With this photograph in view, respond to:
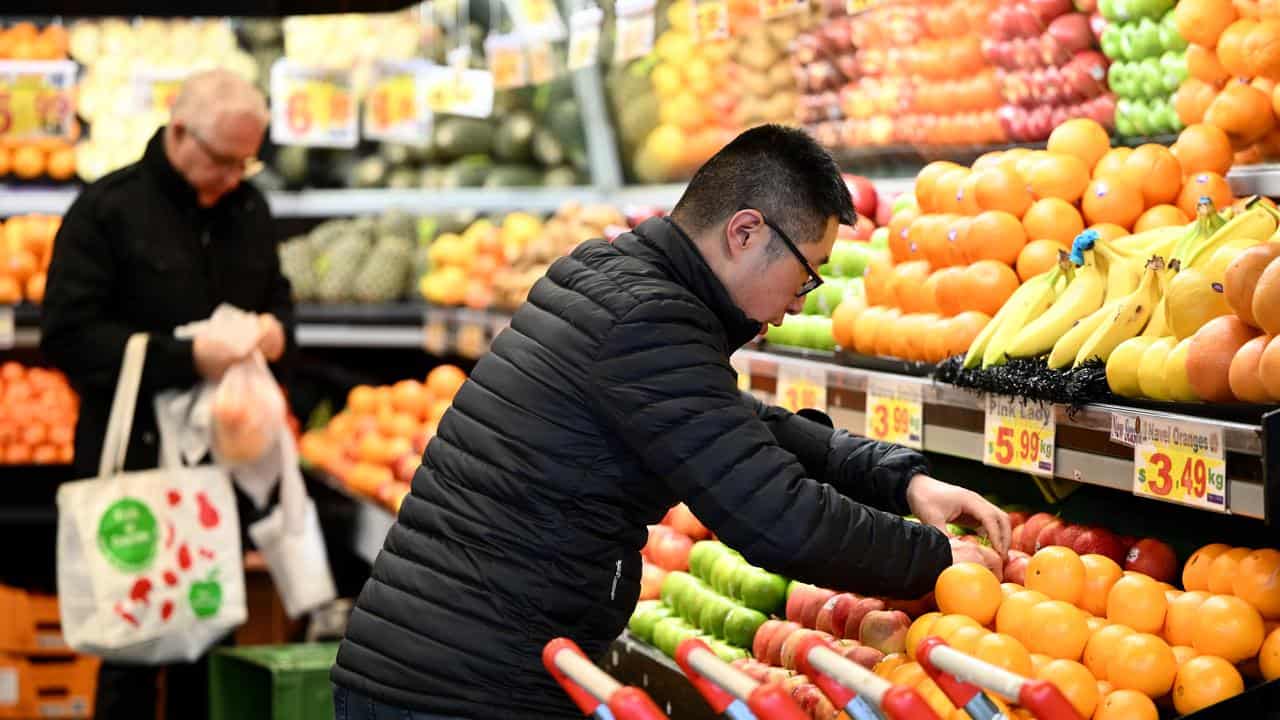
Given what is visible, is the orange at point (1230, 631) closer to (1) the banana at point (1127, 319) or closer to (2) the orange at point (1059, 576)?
(2) the orange at point (1059, 576)

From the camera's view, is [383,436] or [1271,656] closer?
[1271,656]

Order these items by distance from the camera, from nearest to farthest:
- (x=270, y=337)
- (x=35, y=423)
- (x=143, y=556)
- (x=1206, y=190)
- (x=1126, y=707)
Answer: (x=1126, y=707)
(x=1206, y=190)
(x=143, y=556)
(x=270, y=337)
(x=35, y=423)

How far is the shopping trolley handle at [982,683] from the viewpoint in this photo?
170cm

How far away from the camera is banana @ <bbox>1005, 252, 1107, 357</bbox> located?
2.80 metres

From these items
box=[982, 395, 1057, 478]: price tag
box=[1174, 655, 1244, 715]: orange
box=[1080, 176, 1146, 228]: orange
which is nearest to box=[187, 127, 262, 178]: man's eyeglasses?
box=[1080, 176, 1146, 228]: orange

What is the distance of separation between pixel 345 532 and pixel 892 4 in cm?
301

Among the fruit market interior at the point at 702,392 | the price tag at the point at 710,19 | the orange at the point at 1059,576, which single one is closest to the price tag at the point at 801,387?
the fruit market interior at the point at 702,392

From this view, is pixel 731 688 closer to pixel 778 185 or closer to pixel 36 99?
pixel 778 185

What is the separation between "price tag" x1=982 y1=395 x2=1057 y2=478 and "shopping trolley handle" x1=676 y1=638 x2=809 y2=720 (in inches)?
32.3

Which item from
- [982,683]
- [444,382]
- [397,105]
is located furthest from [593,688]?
[397,105]

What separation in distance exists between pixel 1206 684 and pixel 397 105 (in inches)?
225

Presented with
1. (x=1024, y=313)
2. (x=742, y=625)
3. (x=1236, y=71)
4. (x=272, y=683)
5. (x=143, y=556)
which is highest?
(x=1236, y=71)

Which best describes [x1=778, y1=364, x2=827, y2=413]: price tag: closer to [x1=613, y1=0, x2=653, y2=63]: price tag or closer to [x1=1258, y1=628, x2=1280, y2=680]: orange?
[x1=1258, y1=628, x2=1280, y2=680]: orange

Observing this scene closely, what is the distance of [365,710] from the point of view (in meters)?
2.42
